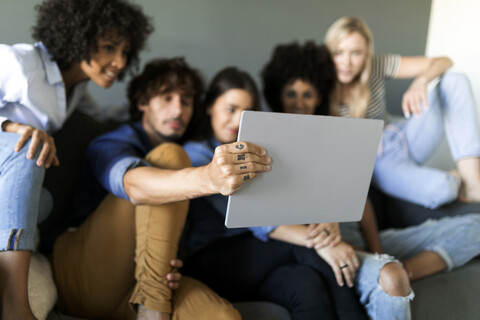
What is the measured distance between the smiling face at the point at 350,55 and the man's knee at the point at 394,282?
0.92 meters

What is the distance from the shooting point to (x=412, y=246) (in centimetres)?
136

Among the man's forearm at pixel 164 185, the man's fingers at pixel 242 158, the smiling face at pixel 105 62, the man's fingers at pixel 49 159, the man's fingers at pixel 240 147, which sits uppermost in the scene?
the smiling face at pixel 105 62

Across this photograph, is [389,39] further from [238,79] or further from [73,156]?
[73,156]

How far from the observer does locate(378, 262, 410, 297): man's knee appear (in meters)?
0.95

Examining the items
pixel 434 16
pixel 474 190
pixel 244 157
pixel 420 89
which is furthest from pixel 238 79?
pixel 434 16

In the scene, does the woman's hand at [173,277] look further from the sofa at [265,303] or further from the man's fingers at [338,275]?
the man's fingers at [338,275]

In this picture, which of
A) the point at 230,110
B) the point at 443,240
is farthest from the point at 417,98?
A: the point at 230,110

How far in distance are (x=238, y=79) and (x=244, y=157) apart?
2.17 feet

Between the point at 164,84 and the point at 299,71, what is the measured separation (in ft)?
1.88

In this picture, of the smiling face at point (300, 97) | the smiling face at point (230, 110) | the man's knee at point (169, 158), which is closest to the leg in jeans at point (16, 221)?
the man's knee at point (169, 158)

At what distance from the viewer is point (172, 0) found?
162 centimetres

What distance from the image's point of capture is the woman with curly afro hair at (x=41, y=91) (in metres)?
0.79

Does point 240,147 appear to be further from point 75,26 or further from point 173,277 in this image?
point 75,26

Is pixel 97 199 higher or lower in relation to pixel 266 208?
lower
